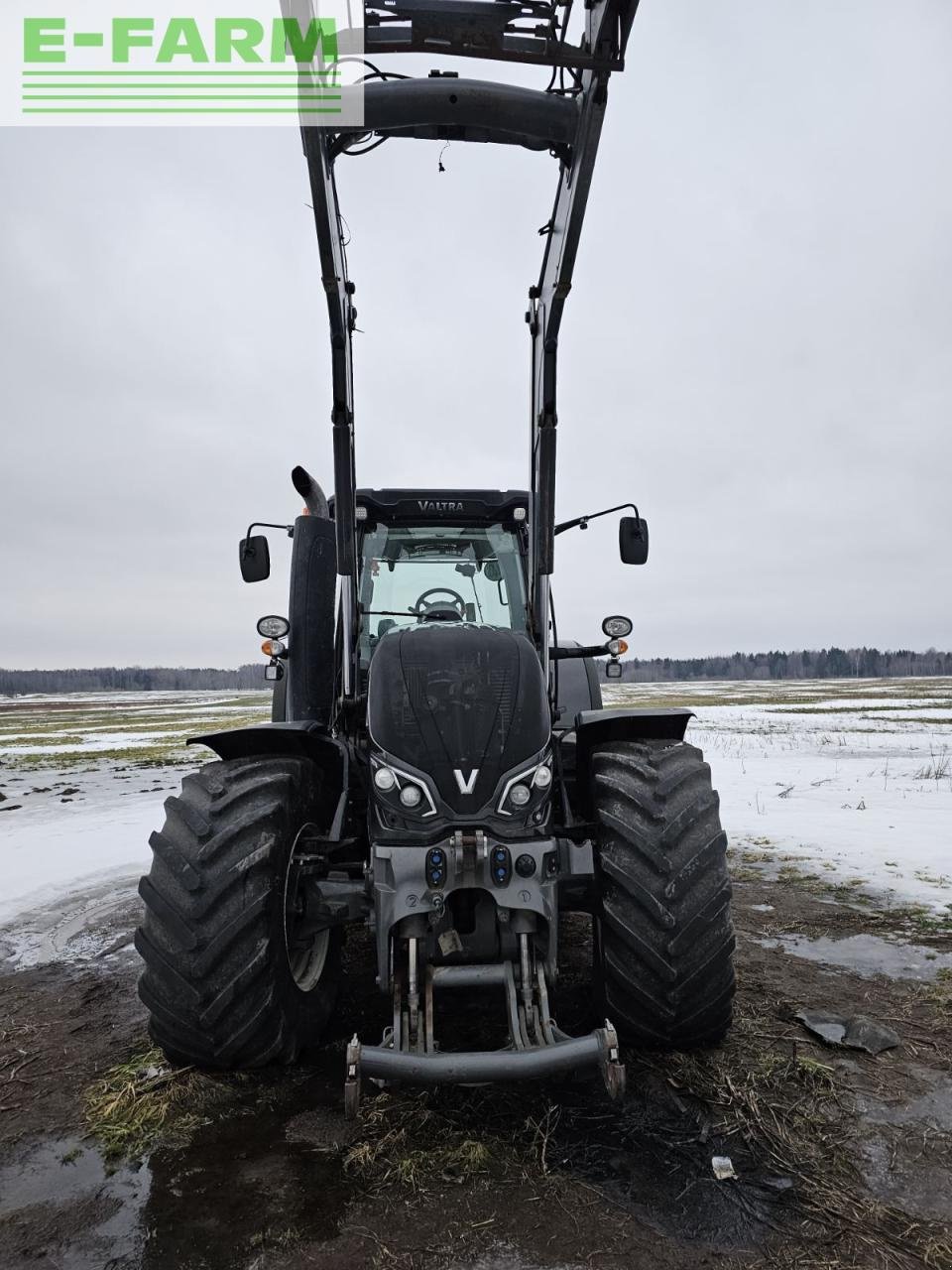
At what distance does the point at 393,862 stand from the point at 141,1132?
51.9 inches

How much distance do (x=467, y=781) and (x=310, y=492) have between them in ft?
7.79

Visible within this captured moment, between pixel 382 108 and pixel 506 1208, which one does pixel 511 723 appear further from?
pixel 382 108

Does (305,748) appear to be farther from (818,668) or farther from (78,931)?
(818,668)

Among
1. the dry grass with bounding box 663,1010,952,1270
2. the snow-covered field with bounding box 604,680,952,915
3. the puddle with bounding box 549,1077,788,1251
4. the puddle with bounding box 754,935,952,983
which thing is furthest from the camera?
the snow-covered field with bounding box 604,680,952,915

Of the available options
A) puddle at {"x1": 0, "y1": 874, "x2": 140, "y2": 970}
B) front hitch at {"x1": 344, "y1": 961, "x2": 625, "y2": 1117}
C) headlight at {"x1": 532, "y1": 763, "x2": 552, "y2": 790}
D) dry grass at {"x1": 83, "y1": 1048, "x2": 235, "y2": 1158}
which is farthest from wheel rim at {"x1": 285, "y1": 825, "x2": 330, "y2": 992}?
puddle at {"x1": 0, "y1": 874, "x2": 140, "y2": 970}

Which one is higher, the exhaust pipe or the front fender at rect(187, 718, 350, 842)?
the exhaust pipe

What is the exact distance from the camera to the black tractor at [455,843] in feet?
9.66

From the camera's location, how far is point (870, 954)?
4.64 metres

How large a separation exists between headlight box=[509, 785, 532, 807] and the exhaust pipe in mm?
2237

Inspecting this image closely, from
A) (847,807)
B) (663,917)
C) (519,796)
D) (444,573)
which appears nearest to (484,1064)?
(663,917)

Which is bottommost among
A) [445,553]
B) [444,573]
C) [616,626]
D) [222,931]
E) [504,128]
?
[222,931]

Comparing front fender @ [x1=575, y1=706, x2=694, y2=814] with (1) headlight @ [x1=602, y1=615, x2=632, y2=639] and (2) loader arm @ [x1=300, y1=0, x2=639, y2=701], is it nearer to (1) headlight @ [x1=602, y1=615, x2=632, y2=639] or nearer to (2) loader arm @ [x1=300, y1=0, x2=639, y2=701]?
(2) loader arm @ [x1=300, y1=0, x2=639, y2=701]

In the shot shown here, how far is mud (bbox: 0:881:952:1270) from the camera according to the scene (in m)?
2.25

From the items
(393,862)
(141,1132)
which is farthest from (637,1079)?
(141,1132)
